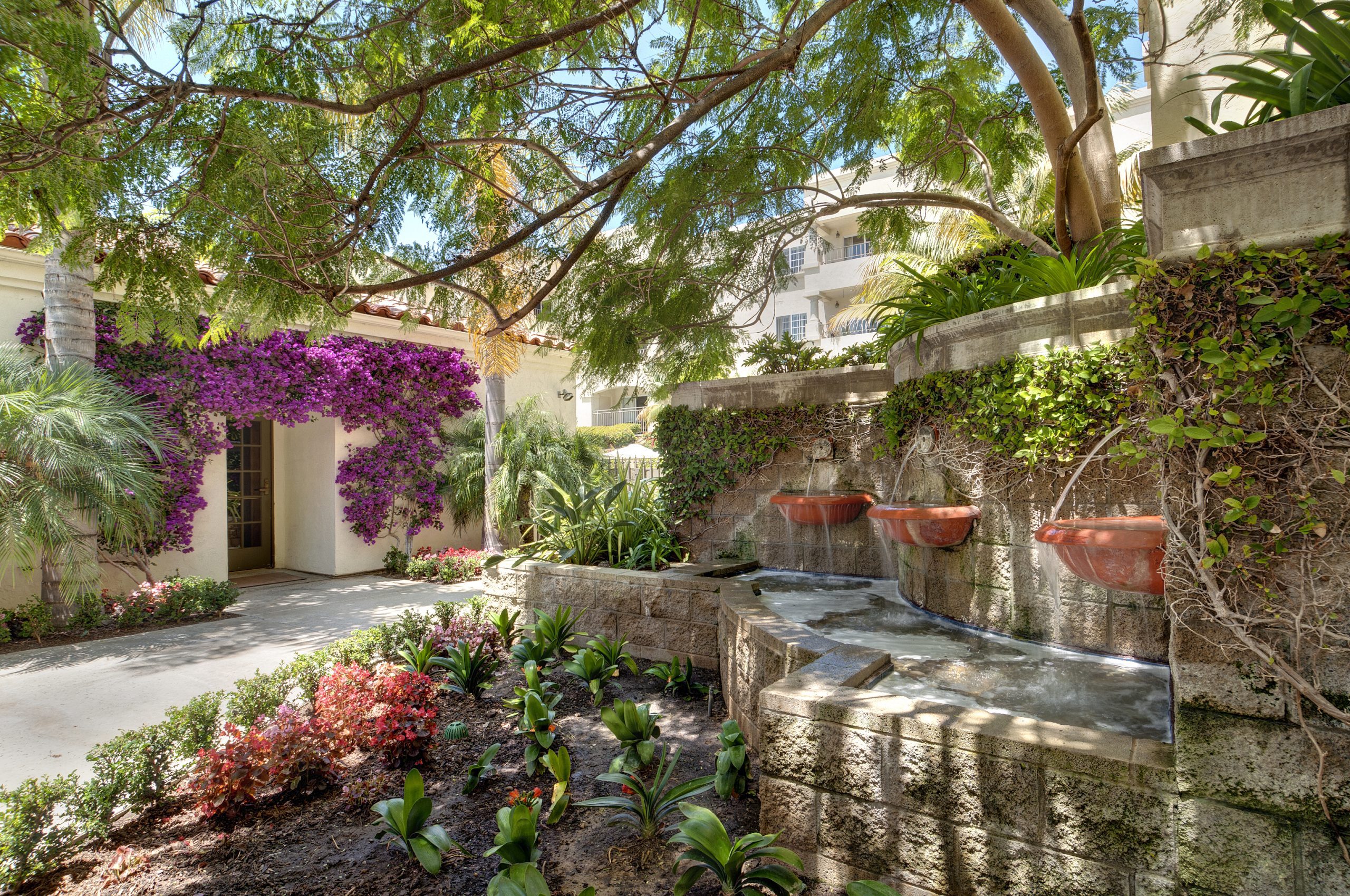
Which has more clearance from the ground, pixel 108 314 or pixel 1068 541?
pixel 108 314

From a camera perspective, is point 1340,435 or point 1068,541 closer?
point 1340,435

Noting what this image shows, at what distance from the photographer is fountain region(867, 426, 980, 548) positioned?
3992mm

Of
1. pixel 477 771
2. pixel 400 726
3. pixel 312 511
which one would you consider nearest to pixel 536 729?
pixel 477 771

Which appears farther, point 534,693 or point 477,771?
point 534,693

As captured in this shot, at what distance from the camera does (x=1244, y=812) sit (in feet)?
6.41

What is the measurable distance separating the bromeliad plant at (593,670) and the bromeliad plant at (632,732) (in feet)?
3.45

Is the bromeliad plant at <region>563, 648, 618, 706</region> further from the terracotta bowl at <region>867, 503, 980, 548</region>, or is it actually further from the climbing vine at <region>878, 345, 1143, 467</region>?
the climbing vine at <region>878, 345, 1143, 467</region>

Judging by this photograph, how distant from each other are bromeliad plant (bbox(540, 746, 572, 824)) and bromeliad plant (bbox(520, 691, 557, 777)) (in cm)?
11

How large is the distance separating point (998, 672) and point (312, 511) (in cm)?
1106

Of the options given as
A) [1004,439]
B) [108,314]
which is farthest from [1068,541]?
[108,314]

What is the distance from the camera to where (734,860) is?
2.56 metres

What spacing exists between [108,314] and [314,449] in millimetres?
3566

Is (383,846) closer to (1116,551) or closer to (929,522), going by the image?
(929,522)

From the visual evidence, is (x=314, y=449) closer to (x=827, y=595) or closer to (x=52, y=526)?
(x=52, y=526)
